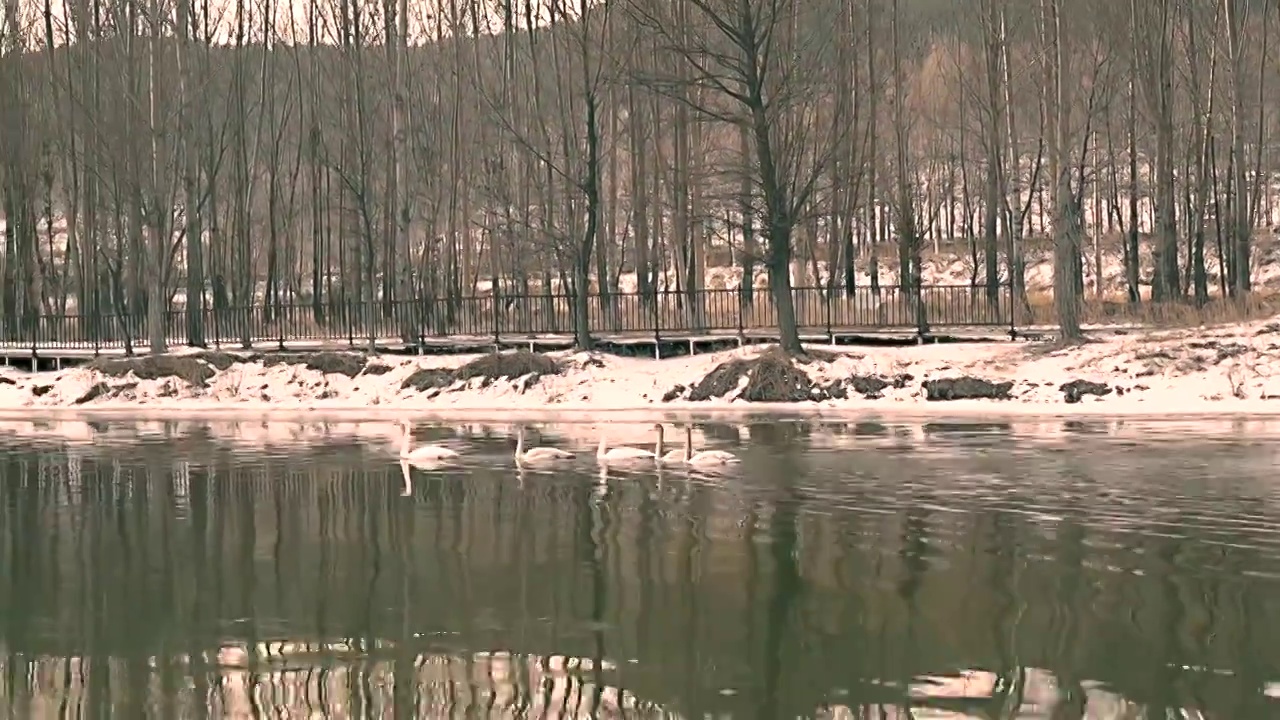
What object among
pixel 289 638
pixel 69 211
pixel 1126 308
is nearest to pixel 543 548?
pixel 289 638

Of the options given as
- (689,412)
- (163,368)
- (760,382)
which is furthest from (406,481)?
(163,368)

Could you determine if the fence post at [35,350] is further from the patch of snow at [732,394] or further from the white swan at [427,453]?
the white swan at [427,453]

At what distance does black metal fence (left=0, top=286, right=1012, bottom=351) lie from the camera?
3959cm

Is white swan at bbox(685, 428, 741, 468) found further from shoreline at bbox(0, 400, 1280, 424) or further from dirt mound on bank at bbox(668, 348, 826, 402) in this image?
dirt mound on bank at bbox(668, 348, 826, 402)

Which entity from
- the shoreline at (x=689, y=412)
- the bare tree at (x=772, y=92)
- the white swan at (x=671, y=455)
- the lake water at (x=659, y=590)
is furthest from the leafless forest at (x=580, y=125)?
the lake water at (x=659, y=590)

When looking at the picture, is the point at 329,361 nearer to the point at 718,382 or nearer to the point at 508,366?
the point at 508,366

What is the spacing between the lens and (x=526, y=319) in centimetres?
4184

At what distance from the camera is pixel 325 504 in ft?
59.8

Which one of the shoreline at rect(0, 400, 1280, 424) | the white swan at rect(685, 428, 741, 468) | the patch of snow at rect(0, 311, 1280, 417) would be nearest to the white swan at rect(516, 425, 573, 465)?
the white swan at rect(685, 428, 741, 468)

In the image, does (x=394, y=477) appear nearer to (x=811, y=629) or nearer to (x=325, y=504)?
(x=325, y=504)

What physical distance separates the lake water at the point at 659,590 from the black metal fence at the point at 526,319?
702 inches

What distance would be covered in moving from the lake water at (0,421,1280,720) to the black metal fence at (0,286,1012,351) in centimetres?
1783

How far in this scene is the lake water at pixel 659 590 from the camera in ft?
29.4

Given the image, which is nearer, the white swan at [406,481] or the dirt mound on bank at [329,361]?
the white swan at [406,481]
